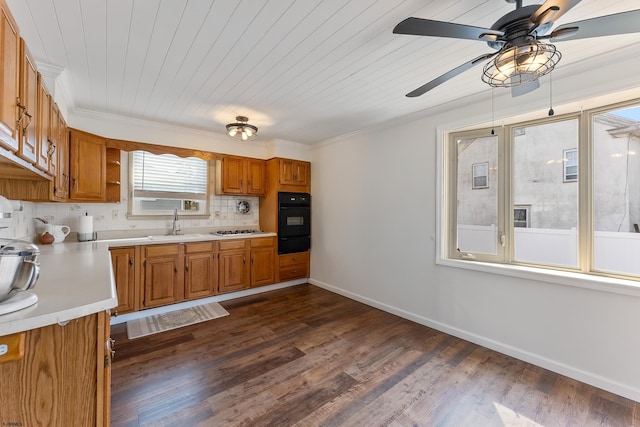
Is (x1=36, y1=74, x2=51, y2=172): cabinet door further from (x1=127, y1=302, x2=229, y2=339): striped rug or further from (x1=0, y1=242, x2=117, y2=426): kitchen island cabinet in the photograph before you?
(x1=127, y1=302, x2=229, y2=339): striped rug

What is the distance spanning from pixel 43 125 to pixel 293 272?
351 cm

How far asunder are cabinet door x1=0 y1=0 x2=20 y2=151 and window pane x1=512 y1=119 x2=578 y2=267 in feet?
11.8

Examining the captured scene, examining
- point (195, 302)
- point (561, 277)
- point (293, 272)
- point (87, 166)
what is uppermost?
point (87, 166)

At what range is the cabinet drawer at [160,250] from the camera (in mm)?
3227

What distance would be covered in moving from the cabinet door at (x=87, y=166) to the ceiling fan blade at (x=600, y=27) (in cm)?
404

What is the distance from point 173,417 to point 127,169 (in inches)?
124

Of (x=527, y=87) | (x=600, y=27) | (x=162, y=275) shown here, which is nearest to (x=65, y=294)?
(x=162, y=275)

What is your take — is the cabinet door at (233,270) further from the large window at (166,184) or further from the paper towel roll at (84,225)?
the paper towel roll at (84,225)

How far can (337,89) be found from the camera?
2559 millimetres

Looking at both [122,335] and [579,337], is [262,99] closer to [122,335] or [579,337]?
[122,335]

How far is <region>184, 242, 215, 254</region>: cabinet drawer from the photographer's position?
3.51 m

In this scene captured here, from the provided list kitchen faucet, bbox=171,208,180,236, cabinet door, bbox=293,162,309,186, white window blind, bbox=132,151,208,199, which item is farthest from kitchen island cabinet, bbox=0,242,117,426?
cabinet door, bbox=293,162,309,186

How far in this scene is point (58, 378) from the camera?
3.38 ft

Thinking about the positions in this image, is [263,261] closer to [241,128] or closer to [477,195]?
[241,128]
